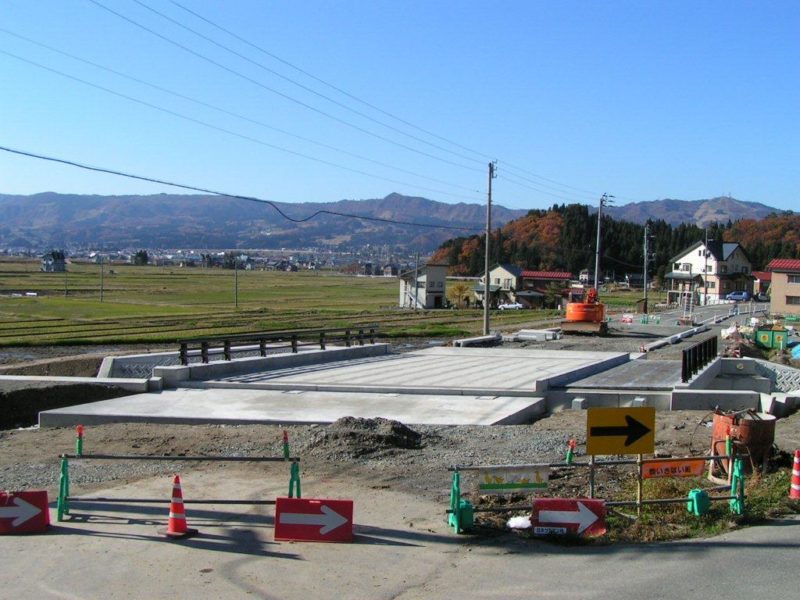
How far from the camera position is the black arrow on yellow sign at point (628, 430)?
11008 mm

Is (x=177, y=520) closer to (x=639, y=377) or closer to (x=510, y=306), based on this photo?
(x=639, y=377)

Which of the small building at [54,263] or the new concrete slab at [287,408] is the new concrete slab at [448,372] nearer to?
the new concrete slab at [287,408]

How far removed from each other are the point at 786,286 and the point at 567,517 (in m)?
69.9

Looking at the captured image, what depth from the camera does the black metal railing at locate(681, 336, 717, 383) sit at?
84.2 ft

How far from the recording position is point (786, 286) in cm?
7338

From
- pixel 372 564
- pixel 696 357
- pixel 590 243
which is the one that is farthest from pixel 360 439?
pixel 590 243

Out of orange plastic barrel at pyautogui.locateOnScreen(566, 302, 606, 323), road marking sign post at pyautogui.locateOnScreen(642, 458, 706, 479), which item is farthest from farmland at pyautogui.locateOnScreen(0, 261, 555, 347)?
road marking sign post at pyautogui.locateOnScreen(642, 458, 706, 479)

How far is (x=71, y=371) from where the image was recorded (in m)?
33.2

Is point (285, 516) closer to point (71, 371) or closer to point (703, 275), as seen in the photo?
point (71, 371)

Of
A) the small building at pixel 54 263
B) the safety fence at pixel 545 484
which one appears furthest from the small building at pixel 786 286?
the small building at pixel 54 263

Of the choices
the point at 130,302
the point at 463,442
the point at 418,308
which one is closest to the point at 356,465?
the point at 463,442

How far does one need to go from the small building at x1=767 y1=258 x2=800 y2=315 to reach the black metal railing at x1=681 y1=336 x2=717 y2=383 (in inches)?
→ 1662

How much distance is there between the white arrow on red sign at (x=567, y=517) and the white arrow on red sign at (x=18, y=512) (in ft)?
20.1

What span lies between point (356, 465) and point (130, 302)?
240ft
